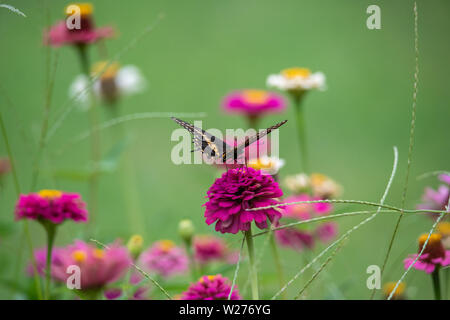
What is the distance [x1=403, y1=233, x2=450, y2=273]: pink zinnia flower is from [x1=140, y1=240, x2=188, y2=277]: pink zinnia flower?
0.31 m

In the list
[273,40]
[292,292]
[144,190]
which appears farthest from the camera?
[273,40]

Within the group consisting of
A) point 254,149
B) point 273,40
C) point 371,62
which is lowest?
point 254,149

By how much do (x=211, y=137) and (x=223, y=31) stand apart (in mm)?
2162

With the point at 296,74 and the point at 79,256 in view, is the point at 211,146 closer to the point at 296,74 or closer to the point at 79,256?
the point at 79,256

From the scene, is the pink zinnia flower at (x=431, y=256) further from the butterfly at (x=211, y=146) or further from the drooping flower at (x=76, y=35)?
the drooping flower at (x=76, y=35)

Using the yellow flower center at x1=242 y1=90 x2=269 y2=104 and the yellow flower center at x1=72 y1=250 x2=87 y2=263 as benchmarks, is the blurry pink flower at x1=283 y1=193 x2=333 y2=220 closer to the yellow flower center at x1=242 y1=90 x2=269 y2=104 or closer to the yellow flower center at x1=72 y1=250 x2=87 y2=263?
the yellow flower center at x1=242 y1=90 x2=269 y2=104

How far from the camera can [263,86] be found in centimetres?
202

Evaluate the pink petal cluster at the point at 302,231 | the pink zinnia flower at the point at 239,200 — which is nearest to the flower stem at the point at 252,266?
the pink zinnia flower at the point at 239,200

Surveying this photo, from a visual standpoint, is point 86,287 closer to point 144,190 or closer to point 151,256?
point 151,256

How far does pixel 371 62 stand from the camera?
7.10ft

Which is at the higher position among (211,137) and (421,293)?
(211,137)

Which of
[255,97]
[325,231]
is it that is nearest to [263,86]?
[255,97]
